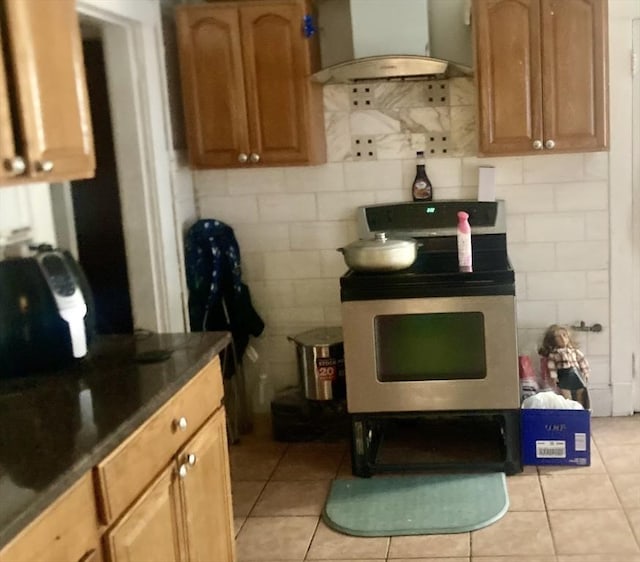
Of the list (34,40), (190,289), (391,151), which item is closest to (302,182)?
(391,151)

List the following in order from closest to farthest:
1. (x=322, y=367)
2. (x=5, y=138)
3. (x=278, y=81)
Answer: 1. (x=5, y=138)
2. (x=278, y=81)
3. (x=322, y=367)

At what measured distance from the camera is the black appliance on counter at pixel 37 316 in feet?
7.23

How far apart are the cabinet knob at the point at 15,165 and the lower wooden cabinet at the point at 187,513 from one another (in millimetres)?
793

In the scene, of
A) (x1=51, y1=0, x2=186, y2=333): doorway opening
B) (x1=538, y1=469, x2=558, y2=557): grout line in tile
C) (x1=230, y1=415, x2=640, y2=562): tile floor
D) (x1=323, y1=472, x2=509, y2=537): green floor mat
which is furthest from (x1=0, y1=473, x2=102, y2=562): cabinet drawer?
(x1=51, y1=0, x2=186, y2=333): doorway opening

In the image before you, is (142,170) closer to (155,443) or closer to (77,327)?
(77,327)

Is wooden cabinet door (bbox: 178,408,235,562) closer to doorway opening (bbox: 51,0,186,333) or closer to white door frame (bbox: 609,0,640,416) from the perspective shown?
doorway opening (bbox: 51,0,186,333)

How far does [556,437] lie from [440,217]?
1.10 metres

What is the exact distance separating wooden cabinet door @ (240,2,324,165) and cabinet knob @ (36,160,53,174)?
170 cm

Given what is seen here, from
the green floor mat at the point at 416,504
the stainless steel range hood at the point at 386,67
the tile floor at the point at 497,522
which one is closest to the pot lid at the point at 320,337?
the tile floor at the point at 497,522

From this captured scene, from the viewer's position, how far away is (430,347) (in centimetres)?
347

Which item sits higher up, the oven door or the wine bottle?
the wine bottle

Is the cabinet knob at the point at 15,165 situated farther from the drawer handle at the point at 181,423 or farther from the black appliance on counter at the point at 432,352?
the black appliance on counter at the point at 432,352

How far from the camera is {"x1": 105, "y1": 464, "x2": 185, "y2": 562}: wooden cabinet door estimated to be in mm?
1832

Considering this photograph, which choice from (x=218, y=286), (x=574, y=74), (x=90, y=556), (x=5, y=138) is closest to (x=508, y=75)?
(x=574, y=74)
